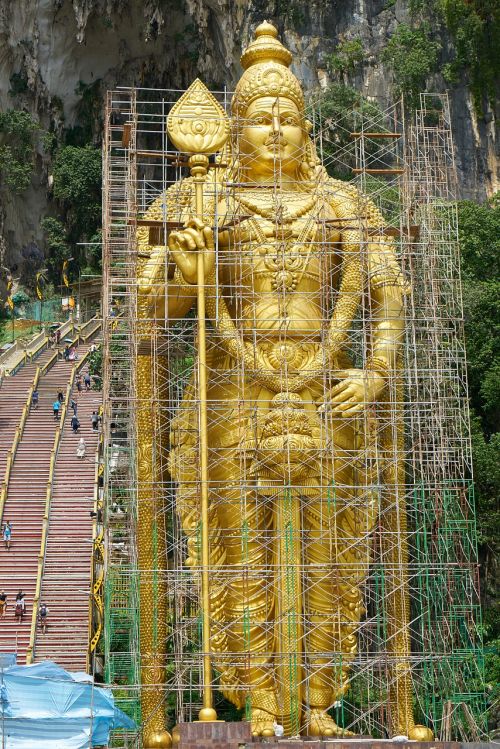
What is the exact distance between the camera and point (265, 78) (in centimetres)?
1650

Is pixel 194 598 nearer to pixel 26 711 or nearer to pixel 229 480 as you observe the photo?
pixel 229 480

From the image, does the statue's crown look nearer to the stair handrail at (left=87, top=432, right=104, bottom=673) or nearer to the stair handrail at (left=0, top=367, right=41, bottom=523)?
the stair handrail at (left=87, top=432, right=104, bottom=673)

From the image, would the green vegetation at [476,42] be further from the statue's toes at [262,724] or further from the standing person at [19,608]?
the statue's toes at [262,724]

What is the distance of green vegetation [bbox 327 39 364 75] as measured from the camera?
1181 inches

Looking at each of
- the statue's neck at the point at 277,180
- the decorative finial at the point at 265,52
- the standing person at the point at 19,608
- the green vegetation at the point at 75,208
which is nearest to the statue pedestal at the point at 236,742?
the statue's neck at the point at 277,180

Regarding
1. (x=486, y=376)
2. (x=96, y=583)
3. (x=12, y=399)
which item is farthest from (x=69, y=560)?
(x=12, y=399)

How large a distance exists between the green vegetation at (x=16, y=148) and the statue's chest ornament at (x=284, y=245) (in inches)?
747

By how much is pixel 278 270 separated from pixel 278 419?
154cm

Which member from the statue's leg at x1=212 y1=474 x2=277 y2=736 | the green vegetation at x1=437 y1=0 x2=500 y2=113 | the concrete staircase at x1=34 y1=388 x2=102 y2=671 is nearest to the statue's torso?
the statue's leg at x1=212 y1=474 x2=277 y2=736

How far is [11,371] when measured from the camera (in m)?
28.1

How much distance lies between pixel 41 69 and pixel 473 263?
46.4 feet

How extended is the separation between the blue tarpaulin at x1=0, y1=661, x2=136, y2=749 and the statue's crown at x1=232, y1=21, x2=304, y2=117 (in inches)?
243

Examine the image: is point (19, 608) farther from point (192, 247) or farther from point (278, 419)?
point (192, 247)

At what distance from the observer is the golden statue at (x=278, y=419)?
14.8 metres
